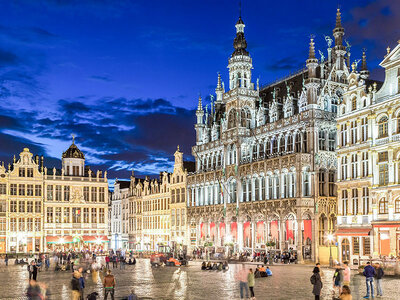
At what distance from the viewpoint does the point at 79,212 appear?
104m

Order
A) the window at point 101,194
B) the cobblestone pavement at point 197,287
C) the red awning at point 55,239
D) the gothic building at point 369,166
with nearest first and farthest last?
the cobblestone pavement at point 197,287 → the gothic building at point 369,166 → the red awning at point 55,239 → the window at point 101,194

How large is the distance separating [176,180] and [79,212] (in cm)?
1997

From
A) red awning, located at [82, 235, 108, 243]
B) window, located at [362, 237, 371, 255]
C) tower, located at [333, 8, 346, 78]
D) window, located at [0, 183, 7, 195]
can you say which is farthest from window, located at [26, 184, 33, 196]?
window, located at [362, 237, 371, 255]

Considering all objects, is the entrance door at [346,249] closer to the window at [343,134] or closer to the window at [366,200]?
the window at [366,200]

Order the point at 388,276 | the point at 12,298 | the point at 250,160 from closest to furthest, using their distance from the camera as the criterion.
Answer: the point at 12,298
the point at 388,276
the point at 250,160

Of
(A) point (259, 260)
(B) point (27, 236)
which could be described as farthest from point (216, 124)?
(B) point (27, 236)

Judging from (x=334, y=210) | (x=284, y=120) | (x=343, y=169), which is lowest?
(x=334, y=210)

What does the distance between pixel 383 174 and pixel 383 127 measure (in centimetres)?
441

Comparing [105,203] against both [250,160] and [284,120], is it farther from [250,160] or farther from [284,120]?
[284,120]

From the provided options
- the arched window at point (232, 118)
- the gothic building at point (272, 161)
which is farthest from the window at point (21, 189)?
the arched window at point (232, 118)

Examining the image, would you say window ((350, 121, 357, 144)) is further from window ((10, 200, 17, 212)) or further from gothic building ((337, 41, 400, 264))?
window ((10, 200, 17, 212))

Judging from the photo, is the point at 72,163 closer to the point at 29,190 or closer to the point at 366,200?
the point at 29,190

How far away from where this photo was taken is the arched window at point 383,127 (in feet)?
180

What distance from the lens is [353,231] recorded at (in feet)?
189
